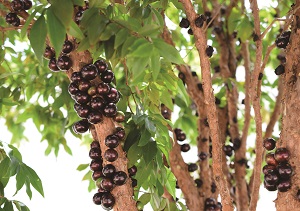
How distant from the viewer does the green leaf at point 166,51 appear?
881mm

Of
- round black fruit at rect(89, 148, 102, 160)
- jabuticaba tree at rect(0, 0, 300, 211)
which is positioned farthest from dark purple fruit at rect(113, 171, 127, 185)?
round black fruit at rect(89, 148, 102, 160)

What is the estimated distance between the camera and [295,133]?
3.54 feet

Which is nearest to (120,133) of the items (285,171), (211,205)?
(285,171)

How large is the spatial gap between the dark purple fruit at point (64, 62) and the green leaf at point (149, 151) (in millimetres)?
262

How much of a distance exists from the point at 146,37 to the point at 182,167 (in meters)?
0.75

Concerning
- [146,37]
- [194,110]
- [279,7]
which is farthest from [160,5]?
[194,110]

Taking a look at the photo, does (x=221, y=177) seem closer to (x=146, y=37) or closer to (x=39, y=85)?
(x=146, y=37)

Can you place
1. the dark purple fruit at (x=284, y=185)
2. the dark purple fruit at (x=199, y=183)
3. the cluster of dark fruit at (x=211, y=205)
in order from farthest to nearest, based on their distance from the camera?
the dark purple fruit at (x=199, y=183) < the cluster of dark fruit at (x=211, y=205) < the dark purple fruit at (x=284, y=185)

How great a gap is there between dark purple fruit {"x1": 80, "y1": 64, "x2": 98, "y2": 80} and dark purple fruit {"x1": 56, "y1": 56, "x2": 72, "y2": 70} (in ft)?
0.17

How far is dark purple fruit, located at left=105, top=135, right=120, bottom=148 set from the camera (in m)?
1.10

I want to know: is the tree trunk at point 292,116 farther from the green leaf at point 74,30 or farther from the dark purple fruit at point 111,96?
the green leaf at point 74,30

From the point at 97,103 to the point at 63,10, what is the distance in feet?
0.99

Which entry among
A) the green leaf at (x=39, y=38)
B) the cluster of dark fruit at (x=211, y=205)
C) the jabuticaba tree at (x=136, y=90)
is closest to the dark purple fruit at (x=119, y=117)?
the jabuticaba tree at (x=136, y=90)

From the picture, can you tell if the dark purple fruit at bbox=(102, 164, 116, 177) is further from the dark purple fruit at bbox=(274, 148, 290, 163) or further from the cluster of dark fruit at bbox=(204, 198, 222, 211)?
the cluster of dark fruit at bbox=(204, 198, 222, 211)
